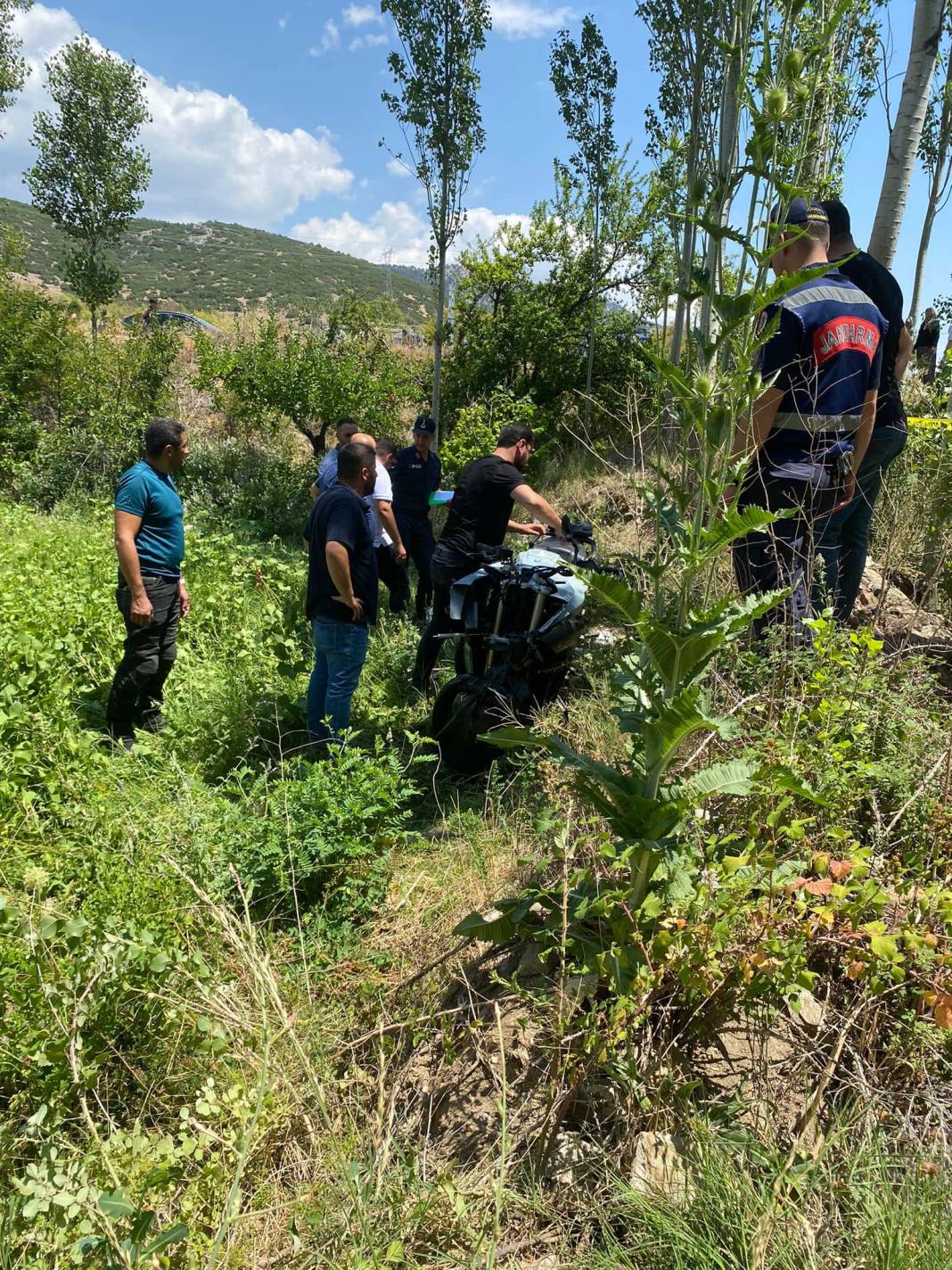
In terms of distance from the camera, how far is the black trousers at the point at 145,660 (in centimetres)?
448

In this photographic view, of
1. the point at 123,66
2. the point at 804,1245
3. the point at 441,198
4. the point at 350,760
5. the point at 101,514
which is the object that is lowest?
the point at 804,1245

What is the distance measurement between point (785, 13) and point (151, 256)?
81.2 meters

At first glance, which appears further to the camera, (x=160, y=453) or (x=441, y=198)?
(x=441, y=198)

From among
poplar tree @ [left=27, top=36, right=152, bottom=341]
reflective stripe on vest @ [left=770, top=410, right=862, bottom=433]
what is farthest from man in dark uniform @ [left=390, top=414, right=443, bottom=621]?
poplar tree @ [left=27, top=36, right=152, bottom=341]

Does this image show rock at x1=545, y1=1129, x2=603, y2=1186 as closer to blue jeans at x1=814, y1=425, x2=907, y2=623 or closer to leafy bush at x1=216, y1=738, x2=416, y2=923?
leafy bush at x1=216, y1=738, x2=416, y2=923

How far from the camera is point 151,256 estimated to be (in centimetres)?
6900

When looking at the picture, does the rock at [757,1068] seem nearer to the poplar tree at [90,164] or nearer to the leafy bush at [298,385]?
the leafy bush at [298,385]

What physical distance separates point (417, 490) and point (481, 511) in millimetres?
2642

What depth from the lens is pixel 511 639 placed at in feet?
13.2

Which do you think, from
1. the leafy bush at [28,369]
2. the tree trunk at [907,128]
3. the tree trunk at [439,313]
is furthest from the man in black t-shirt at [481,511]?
the leafy bush at [28,369]

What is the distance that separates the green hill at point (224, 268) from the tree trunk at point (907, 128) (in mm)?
45536

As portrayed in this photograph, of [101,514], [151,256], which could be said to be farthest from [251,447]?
[151,256]

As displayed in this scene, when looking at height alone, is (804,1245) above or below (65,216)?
below

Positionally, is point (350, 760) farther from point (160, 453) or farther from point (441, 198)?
point (441, 198)
